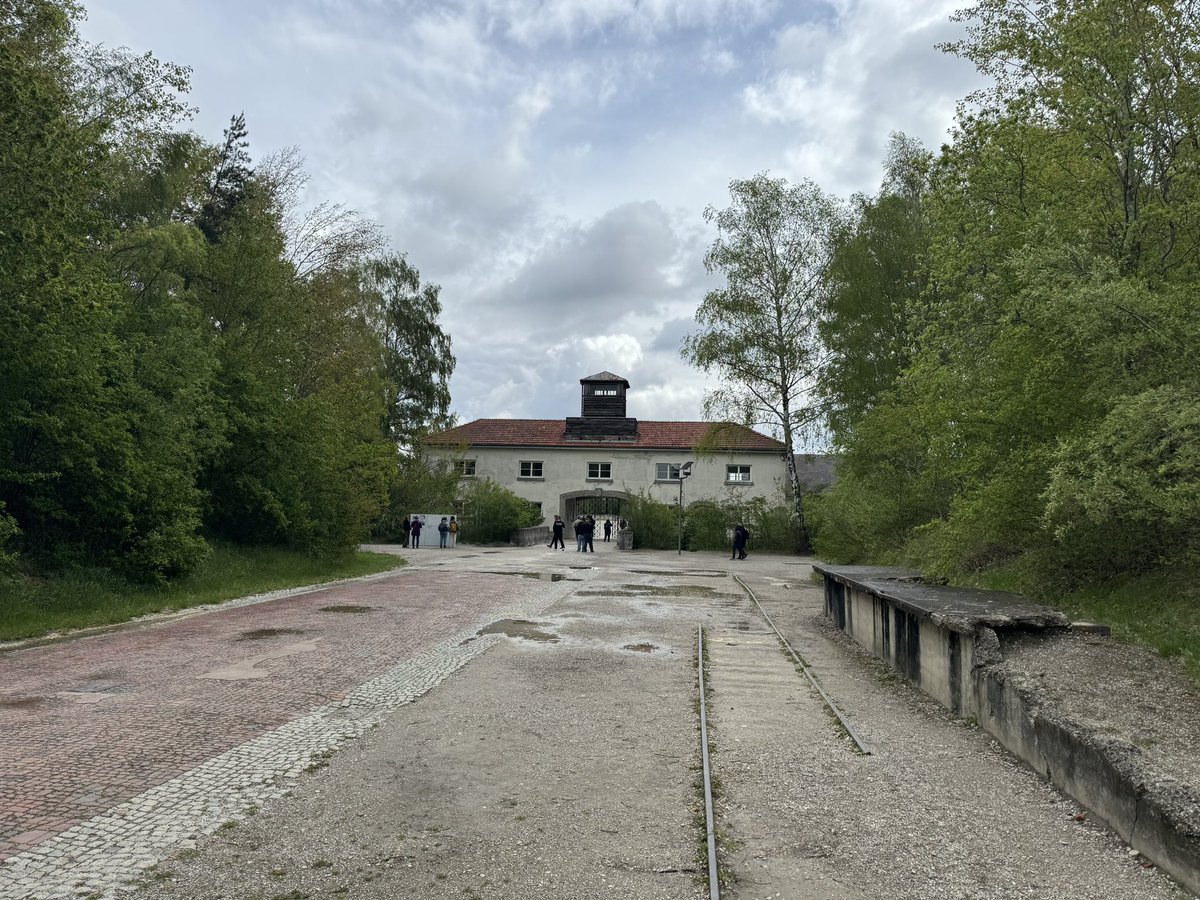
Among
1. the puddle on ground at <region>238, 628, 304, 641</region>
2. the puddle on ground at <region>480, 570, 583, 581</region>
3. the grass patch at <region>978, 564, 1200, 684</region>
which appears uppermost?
the grass patch at <region>978, 564, 1200, 684</region>

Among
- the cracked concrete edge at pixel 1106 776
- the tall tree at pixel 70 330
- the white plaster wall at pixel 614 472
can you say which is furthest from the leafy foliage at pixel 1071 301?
the white plaster wall at pixel 614 472

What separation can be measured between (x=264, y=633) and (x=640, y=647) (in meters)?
5.40

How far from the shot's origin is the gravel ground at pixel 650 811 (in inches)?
165

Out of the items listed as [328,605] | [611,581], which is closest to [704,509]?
[611,581]

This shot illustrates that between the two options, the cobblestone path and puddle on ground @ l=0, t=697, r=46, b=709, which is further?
A: puddle on ground @ l=0, t=697, r=46, b=709

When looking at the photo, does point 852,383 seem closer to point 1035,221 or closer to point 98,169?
point 1035,221

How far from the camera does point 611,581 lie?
70.9 ft

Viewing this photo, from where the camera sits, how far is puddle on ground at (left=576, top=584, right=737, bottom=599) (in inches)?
731

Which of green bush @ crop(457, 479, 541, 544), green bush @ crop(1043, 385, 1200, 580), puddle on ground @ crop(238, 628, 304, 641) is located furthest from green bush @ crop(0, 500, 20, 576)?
green bush @ crop(457, 479, 541, 544)

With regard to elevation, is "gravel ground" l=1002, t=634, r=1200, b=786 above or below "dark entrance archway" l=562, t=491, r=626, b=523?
below

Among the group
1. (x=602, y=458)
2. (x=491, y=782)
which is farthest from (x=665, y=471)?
(x=491, y=782)

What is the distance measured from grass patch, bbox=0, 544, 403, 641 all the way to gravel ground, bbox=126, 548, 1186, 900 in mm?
7141

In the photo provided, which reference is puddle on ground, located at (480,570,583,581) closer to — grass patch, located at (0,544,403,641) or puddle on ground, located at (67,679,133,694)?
grass patch, located at (0,544,403,641)

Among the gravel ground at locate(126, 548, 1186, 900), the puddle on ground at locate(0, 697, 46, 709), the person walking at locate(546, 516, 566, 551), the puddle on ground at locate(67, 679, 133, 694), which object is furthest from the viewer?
the person walking at locate(546, 516, 566, 551)
